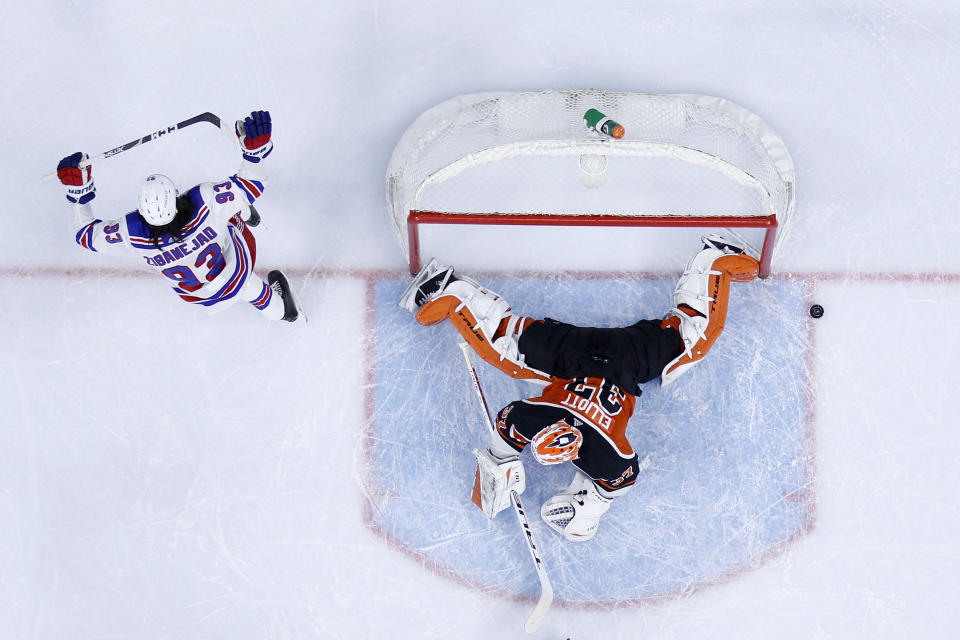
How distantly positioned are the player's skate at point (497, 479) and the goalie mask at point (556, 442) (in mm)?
357

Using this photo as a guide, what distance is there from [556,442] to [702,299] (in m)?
0.85

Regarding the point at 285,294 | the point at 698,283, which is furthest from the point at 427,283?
the point at 698,283

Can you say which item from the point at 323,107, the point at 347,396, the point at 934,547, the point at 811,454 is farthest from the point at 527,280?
the point at 934,547

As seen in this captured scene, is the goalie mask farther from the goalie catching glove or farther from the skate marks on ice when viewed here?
the goalie catching glove

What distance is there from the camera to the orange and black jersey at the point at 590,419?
9.76 feet

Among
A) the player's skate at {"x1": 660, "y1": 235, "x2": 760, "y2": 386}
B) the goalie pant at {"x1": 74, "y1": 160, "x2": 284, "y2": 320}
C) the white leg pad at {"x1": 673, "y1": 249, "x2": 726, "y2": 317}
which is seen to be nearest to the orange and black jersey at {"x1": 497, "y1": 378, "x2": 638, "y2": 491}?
the player's skate at {"x1": 660, "y1": 235, "x2": 760, "y2": 386}

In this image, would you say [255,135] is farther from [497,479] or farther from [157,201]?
[497,479]

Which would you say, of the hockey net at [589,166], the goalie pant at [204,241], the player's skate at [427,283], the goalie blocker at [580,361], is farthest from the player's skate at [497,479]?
the goalie pant at [204,241]

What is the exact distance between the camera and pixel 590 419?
9.75 ft

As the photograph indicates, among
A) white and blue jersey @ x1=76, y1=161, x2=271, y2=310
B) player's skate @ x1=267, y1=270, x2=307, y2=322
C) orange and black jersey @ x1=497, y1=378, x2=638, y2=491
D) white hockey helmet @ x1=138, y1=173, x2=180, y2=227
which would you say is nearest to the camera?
white hockey helmet @ x1=138, y1=173, x2=180, y2=227

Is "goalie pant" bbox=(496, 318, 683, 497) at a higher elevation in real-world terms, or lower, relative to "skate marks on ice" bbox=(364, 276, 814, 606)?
higher

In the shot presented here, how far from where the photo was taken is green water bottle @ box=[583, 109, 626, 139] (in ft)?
9.10

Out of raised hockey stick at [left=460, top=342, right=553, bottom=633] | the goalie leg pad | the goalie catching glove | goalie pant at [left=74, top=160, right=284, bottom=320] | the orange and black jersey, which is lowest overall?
raised hockey stick at [left=460, top=342, right=553, bottom=633]

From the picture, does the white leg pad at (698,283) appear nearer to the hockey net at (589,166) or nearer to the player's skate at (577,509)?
the hockey net at (589,166)
